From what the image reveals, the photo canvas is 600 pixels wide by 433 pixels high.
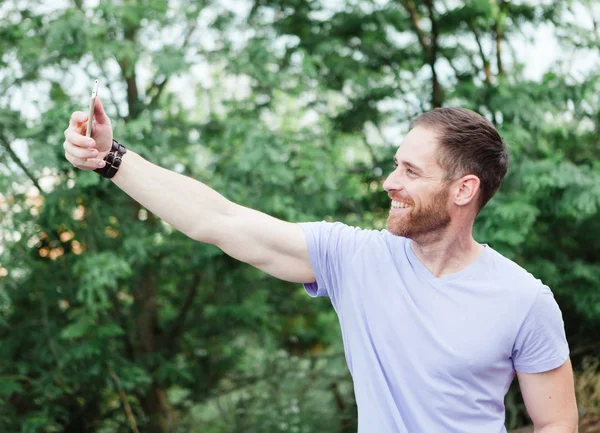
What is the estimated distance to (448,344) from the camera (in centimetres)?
191

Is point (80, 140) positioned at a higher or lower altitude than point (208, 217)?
higher

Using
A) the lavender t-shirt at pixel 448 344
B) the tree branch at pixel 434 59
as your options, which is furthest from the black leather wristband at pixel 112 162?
the tree branch at pixel 434 59

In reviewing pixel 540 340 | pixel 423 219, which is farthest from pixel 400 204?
pixel 540 340

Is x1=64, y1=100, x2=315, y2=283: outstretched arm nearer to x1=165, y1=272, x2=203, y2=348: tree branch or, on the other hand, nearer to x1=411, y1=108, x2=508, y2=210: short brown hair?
x1=411, y1=108, x2=508, y2=210: short brown hair

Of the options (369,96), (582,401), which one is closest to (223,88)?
(369,96)

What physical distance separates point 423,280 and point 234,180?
3846mm

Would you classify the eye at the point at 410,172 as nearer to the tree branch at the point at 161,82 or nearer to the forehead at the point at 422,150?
the forehead at the point at 422,150

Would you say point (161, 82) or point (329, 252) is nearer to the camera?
point (329, 252)

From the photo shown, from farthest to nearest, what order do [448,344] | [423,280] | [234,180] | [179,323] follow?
[179,323] < [234,180] < [423,280] < [448,344]

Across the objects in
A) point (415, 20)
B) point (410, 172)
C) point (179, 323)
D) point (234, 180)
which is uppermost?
point (410, 172)

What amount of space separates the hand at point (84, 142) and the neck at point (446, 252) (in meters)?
0.90

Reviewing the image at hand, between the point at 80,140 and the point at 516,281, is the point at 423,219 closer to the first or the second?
the point at 516,281

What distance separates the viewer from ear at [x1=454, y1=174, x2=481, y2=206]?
2.10 m

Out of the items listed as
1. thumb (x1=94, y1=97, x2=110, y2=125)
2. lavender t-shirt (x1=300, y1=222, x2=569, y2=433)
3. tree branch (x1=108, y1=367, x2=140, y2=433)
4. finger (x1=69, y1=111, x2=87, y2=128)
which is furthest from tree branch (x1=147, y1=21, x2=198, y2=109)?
lavender t-shirt (x1=300, y1=222, x2=569, y2=433)
